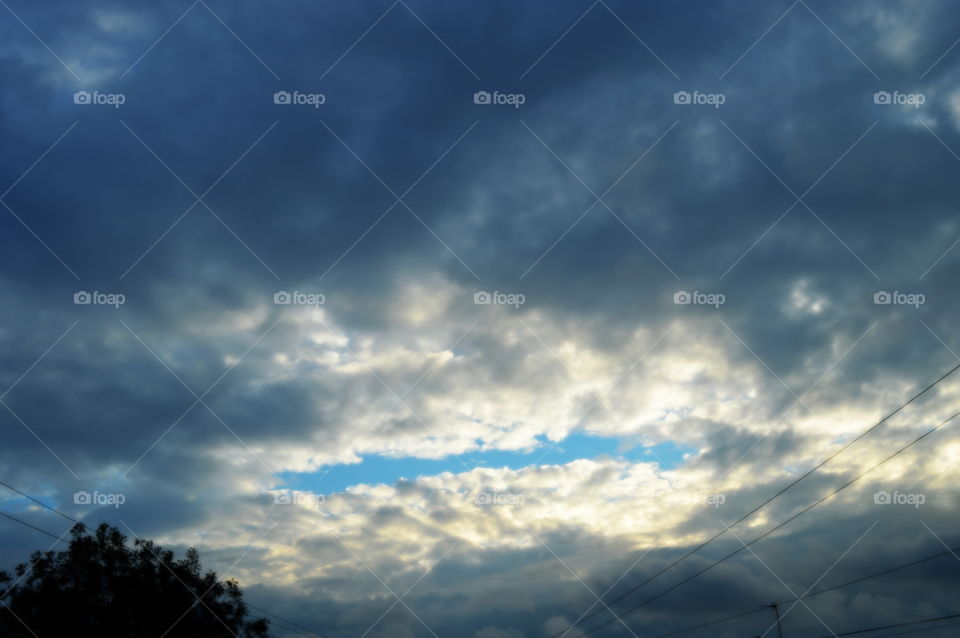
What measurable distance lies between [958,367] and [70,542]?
45410 millimetres

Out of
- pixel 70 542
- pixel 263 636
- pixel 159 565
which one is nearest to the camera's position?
pixel 70 542

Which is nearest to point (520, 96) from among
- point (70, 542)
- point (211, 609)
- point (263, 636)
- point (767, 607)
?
point (70, 542)

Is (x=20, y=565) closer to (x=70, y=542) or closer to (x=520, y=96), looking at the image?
(x=70, y=542)

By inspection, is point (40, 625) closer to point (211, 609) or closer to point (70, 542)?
point (70, 542)

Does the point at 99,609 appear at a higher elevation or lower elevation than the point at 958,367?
lower

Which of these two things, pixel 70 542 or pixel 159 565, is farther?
pixel 159 565

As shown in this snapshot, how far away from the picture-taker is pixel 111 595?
1694 inches

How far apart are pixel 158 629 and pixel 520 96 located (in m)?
37.5

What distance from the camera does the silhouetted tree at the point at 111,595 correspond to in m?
40.0

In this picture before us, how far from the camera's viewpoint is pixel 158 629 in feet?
146

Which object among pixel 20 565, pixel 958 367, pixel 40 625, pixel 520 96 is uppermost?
pixel 520 96

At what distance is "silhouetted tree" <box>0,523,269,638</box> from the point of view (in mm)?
39969

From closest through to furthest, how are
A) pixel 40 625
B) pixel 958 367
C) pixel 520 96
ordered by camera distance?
pixel 958 367
pixel 520 96
pixel 40 625

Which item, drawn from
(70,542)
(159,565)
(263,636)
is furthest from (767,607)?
(70,542)
